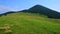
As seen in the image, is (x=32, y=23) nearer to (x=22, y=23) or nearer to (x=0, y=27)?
(x=22, y=23)

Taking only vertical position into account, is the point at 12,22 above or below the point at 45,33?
above

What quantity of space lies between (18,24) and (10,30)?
3.09 meters

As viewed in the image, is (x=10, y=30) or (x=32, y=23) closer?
(x=10, y=30)

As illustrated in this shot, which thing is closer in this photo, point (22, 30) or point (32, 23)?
point (22, 30)

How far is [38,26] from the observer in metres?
30.5

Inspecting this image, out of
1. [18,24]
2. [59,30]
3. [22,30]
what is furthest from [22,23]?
[59,30]

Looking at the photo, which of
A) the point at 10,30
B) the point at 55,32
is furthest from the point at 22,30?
the point at 55,32

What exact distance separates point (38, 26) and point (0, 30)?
24.9ft

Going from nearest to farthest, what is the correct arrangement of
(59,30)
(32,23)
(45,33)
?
(45,33), (59,30), (32,23)

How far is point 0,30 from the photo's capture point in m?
27.9

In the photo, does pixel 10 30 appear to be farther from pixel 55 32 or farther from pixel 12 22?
pixel 55 32

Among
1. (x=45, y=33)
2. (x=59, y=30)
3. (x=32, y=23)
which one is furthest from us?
(x=32, y=23)

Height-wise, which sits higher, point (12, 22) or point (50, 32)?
point (12, 22)

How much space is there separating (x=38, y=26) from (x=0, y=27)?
746 centimetres
